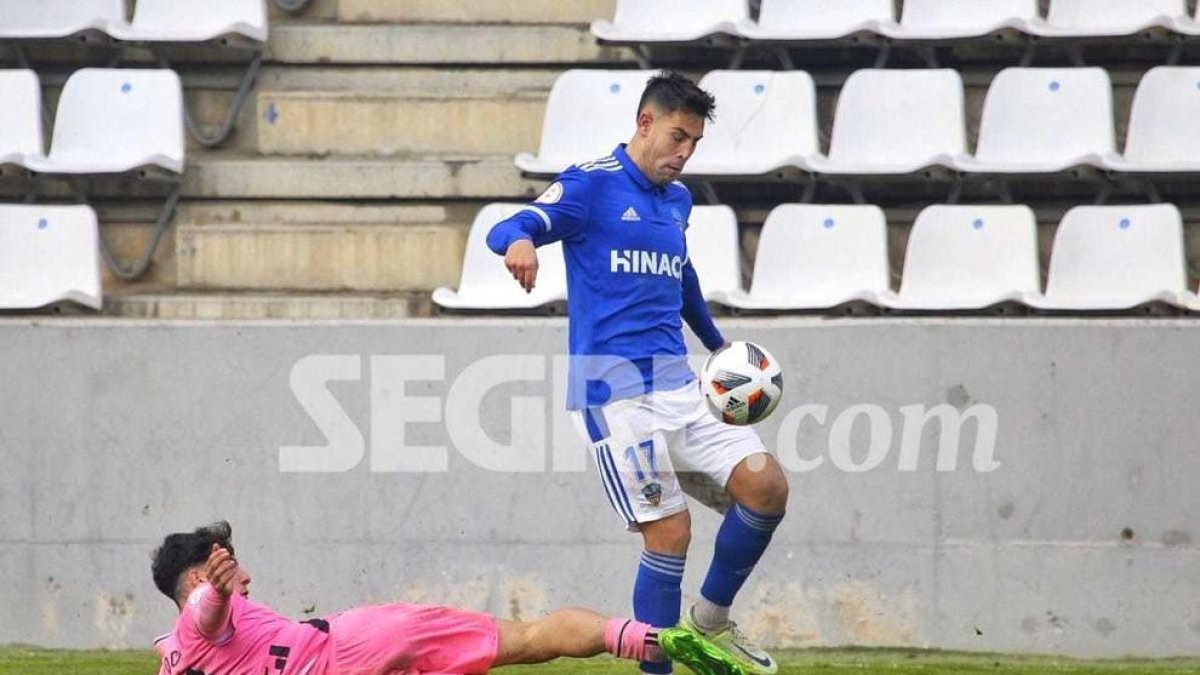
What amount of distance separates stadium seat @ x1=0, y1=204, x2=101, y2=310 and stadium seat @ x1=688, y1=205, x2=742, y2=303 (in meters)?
2.98

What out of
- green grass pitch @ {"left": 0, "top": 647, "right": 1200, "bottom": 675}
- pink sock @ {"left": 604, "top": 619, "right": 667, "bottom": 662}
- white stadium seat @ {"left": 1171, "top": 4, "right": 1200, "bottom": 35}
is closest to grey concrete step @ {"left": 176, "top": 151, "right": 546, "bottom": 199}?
green grass pitch @ {"left": 0, "top": 647, "right": 1200, "bottom": 675}

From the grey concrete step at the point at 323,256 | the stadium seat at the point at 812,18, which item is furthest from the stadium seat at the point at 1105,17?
the grey concrete step at the point at 323,256

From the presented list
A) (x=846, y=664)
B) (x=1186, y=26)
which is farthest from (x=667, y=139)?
(x=1186, y=26)

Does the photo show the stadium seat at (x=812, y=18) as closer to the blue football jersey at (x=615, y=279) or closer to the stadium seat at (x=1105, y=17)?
the stadium seat at (x=1105, y=17)

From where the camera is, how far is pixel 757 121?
10523 millimetres

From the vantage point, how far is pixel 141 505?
935cm

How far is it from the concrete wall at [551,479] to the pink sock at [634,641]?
107 inches

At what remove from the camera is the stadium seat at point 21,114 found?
10.9 m

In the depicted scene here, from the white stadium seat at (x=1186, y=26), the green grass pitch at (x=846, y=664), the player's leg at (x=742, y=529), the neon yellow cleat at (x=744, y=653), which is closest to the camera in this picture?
the player's leg at (x=742, y=529)

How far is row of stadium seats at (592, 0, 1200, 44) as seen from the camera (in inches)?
422

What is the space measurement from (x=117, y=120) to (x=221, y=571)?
5494 millimetres

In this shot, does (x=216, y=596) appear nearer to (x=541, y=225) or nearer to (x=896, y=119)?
(x=541, y=225)

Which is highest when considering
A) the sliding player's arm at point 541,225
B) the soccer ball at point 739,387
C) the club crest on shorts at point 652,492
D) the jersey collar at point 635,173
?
the jersey collar at point 635,173

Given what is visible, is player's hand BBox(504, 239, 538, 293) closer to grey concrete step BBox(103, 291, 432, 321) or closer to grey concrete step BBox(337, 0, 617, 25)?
grey concrete step BBox(103, 291, 432, 321)
